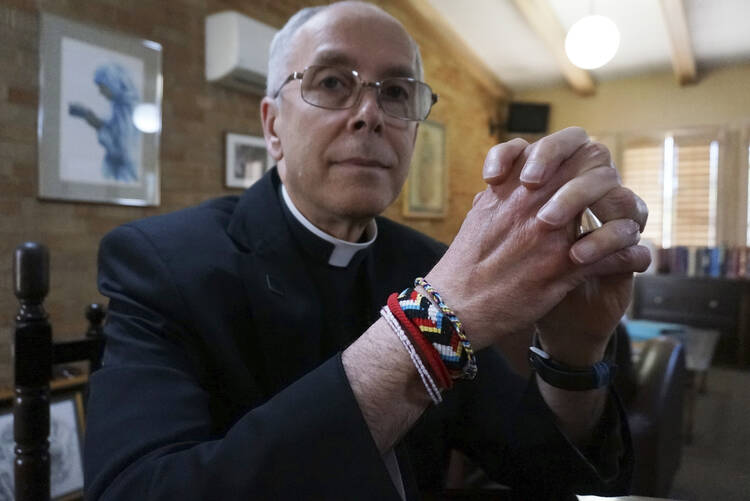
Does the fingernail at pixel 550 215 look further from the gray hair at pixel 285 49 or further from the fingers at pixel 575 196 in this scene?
the gray hair at pixel 285 49

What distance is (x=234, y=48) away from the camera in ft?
10.8

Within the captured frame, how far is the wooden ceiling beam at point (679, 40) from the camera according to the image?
4801 mm

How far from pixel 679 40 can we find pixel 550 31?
1248 mm

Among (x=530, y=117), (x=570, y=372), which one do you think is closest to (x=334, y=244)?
(x=570, y=372)

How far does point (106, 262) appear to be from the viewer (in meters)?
0.87

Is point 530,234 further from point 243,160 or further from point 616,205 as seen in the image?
point 243,160

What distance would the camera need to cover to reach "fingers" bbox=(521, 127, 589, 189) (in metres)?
0.56

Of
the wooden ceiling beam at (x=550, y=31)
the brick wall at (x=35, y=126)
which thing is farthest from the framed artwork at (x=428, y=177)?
the brick wall at (x=35, y=126)

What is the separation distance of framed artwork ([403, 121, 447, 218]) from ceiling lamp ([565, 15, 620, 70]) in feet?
5.19

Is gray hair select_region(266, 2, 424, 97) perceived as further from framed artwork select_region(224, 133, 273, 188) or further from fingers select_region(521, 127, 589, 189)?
framed artwork select_region(224, 133, 273, 188)

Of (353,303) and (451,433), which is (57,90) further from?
(451,433)

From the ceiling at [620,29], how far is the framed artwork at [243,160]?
9.07ft

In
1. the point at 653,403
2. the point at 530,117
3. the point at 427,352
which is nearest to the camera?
the point at 427,352

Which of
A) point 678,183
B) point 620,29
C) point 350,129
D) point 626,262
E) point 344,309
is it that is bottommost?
point 344,309
